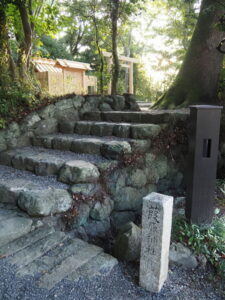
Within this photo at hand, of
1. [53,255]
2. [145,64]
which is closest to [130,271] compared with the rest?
[53,255]

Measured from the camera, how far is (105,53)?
22.2ft

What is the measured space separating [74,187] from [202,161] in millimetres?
1501

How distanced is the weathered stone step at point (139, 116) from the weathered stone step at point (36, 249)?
105 inches

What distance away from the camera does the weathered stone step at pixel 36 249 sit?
2012 millimetres

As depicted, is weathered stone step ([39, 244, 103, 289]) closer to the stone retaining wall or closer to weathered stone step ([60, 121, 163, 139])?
weathered stone step ([60, 121, 163, 139])

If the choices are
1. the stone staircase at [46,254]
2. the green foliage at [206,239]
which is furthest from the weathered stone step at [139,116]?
the stone staircase at [46,254]

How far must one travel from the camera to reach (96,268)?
204cm

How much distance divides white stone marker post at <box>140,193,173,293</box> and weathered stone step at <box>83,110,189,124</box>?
2.53 metres

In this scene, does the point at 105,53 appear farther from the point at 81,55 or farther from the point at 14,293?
the point at 81,55

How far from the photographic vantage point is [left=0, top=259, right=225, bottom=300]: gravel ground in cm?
175

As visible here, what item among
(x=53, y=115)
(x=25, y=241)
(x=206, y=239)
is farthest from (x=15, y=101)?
(x=206, y=239)

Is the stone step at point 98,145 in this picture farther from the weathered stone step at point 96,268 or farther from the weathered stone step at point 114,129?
the weathered stone step at point 96,268

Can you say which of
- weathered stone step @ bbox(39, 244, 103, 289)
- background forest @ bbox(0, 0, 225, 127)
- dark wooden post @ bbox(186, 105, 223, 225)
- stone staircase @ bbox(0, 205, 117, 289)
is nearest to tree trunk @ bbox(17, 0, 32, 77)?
background forest @ bbox(0, 0, 225, 127)

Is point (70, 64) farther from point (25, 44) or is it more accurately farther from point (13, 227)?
point (13, 227)
